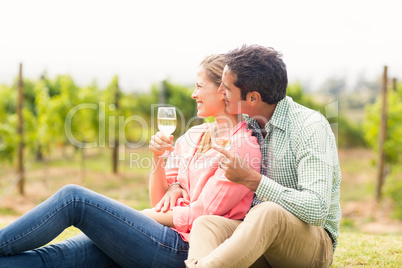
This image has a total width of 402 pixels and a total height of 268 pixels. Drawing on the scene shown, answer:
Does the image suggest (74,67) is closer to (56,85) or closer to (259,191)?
(56,85)

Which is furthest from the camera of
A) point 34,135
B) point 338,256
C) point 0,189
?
point 0,189

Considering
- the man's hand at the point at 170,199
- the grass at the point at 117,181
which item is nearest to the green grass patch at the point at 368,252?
the man's hand at the point at 170,199

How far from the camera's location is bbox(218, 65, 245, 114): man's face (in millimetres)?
2816

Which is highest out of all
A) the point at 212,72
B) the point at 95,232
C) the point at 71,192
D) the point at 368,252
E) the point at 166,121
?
the point at 212,72

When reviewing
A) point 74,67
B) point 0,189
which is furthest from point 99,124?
point 0,189

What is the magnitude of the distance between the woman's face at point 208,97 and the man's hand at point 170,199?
565mm

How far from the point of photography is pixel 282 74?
2.78m

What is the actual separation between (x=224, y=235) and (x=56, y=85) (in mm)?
15715

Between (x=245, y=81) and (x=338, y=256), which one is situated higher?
(x=245, y=81)

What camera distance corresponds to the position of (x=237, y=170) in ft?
7.89

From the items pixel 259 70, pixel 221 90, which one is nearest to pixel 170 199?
pixel 221 90

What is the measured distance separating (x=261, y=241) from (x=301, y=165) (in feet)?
1.69
